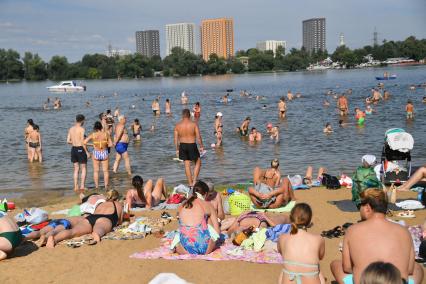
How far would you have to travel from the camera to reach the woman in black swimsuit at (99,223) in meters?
6.81

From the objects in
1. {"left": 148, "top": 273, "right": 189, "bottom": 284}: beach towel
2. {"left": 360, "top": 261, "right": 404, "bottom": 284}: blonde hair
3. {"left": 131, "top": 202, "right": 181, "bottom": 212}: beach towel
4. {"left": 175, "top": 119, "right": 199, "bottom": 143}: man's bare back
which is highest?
{"left": 175, "top": 119, "right": 199, "bottom": 143}: man's bare back

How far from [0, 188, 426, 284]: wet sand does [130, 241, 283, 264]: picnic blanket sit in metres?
0.10

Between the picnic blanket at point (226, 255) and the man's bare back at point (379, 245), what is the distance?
77.1 inches

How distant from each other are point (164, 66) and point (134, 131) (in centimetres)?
10387

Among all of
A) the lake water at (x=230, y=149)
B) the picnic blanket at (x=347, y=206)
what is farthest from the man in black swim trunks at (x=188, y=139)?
the picnic blanket at (x=347, y=206)

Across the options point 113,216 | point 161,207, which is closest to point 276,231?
point 113,216

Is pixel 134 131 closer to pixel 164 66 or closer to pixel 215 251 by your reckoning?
pixel 215 251

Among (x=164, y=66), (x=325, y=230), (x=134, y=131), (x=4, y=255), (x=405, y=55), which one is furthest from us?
(x=405, y=55)

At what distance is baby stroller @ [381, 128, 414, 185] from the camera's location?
9.13 m

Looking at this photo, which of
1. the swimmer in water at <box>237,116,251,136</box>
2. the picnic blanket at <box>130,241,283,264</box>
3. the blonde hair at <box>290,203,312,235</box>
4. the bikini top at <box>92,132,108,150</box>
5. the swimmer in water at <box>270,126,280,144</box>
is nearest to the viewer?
the blonde hair at <box>290,203,312,235</box>

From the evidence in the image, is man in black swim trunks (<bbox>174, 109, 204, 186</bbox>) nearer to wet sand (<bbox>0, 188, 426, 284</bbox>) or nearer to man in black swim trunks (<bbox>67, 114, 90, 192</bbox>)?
man in black swim trunks (<bbox>67, 114, 90, 192</bbox>)

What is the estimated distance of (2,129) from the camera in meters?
25.6

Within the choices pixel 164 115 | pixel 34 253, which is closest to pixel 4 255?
pixel 34 253

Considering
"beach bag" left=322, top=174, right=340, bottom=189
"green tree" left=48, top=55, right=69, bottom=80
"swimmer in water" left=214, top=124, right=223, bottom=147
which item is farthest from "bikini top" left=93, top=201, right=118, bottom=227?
"green tree" left=48, top=55, right=69, bottom=80
